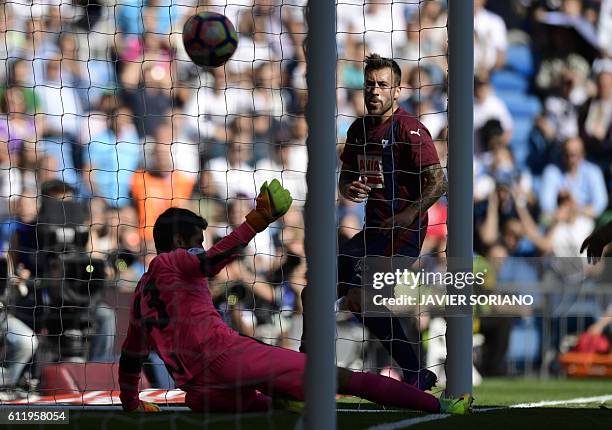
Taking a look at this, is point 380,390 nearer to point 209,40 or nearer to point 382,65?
point 382,65

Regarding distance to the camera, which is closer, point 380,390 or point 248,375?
point 248,375

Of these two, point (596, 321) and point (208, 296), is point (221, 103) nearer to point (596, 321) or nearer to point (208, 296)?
point (596, 321)

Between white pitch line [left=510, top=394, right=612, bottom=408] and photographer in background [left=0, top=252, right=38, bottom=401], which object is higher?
photographer in background [left=0, top=252, right=38, bottom=401]

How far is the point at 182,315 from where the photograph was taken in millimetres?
5891

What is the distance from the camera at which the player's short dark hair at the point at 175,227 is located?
6066mm

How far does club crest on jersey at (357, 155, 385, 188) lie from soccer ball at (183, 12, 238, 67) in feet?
3.12

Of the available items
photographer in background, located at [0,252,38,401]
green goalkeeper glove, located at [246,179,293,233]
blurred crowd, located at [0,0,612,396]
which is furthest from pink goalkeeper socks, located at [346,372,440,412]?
photographer in background, located at [0,252,38,401]

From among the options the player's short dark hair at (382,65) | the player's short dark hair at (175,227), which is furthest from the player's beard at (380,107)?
the player's short dark hair at (175,227)

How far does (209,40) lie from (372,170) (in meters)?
→ 1.14

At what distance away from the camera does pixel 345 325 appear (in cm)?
938

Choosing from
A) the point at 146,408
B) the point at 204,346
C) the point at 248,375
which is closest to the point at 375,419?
the point at 248,375

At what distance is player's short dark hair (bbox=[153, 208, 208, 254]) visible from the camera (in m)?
6.07

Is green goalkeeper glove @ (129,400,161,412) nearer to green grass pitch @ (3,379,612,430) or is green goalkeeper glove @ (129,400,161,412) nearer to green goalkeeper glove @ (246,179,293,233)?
green grass pitch @ (3,379,612,430)

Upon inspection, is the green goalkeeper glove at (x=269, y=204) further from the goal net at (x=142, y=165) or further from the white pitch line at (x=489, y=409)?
the goal net at (x=142, y=165)
